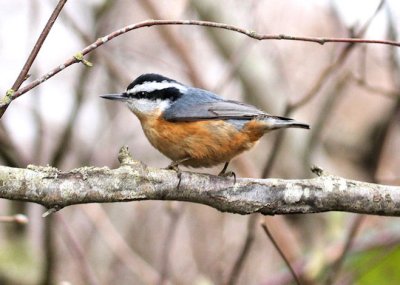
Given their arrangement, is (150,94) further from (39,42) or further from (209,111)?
(39,42)

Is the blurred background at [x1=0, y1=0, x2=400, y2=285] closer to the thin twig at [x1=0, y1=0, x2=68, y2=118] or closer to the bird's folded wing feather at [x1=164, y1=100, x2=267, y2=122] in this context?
the bird's folded wing feather at [x1=164, y1=100, x2=267, y2=122]

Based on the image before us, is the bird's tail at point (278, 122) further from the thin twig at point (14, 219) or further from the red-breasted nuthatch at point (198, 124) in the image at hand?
the thin twig at point (14, 219)

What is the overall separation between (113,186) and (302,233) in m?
3.35

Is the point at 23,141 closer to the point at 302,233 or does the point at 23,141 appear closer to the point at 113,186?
the point at 302,233

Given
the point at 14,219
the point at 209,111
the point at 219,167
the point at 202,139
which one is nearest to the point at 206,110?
the point at 209,111

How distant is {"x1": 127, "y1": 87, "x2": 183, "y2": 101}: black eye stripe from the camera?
3.20 m

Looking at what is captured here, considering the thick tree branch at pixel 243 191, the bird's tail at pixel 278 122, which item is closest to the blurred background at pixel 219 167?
the bird's tail at pixel 278 122

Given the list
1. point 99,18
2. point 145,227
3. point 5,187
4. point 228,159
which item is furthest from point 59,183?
point 145,227

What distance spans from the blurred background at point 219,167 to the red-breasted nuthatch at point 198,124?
146mm

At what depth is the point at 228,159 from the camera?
10.2ft

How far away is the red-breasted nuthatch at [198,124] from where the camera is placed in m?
3.05

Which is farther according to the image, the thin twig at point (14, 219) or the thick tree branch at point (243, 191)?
the thin twig at point (14, 219)

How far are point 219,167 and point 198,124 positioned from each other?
2014 millimetres

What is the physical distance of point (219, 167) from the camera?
5082mm
